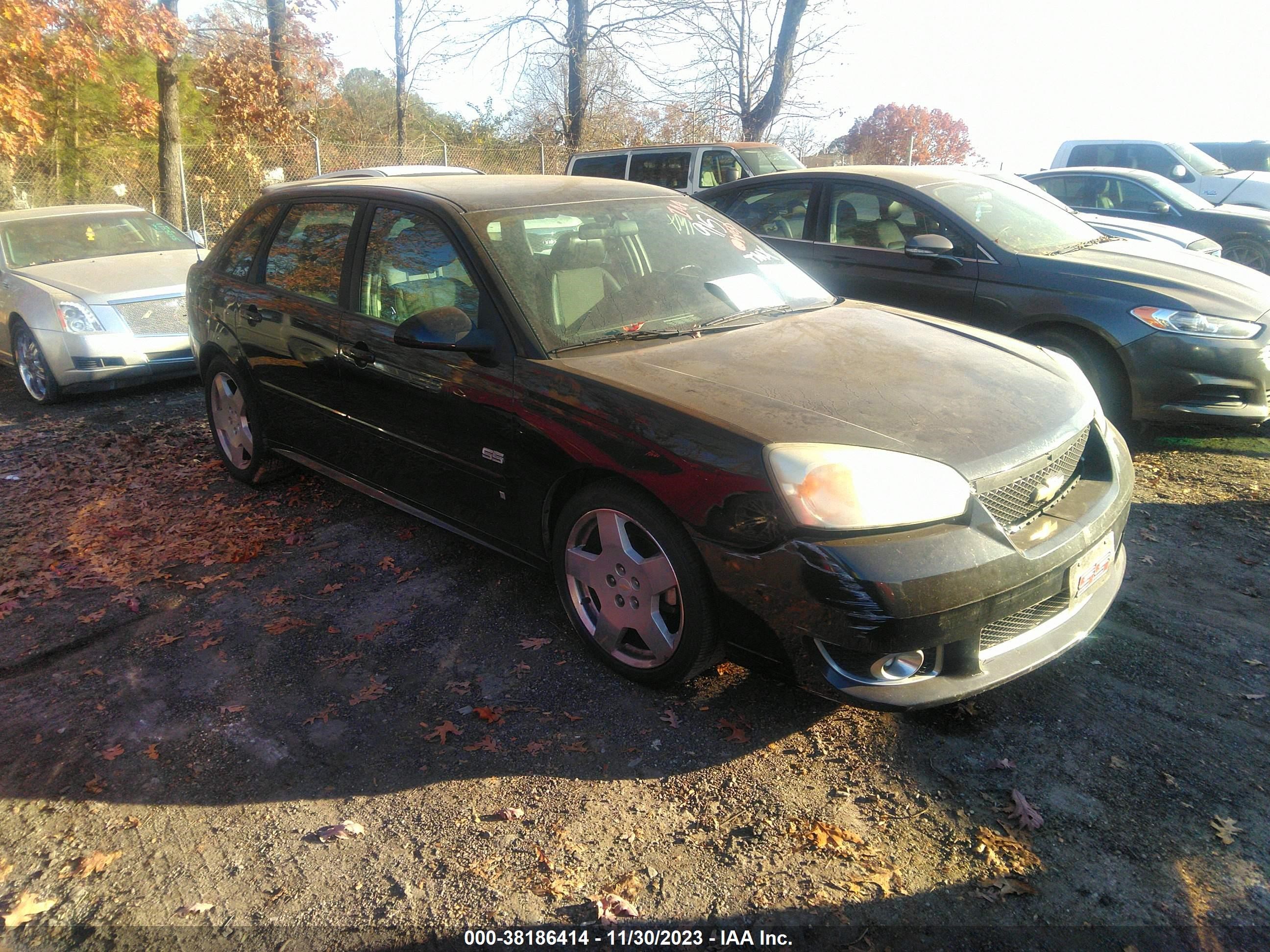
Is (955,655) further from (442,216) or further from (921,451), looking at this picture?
(442,216)

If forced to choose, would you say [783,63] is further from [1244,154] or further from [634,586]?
[634,586]

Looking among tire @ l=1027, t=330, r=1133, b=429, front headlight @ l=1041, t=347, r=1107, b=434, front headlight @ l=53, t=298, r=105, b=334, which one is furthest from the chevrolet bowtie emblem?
front headlight @ l=53, t=298, r=105, b=334

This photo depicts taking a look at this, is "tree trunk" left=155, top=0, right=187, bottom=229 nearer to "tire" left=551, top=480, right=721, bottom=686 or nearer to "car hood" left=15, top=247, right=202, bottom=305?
"car hood" left=15, top=247, right=202, bottom=305

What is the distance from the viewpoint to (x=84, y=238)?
8906 millimetres

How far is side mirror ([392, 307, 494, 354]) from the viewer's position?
3459 millimetres

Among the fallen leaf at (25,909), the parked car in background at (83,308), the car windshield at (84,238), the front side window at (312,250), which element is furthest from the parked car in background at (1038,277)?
the car windshield at (84,238)

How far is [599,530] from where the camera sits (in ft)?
10.7

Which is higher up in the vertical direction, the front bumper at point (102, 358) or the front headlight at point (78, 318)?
the front headlight at point (78, 318)

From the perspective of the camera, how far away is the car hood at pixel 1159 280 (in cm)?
554

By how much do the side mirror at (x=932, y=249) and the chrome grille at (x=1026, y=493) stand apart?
3168 mm

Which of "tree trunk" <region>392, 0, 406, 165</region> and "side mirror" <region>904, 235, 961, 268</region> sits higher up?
"tree trunk" <region>392, 0, 406, 165</region>

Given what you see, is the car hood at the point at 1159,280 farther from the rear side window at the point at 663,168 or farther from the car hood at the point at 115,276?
the rear side window at the point at 663,168

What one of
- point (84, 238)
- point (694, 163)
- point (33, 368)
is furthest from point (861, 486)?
point (694, 163)

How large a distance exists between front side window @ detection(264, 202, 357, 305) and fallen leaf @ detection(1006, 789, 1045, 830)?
3453 mm
